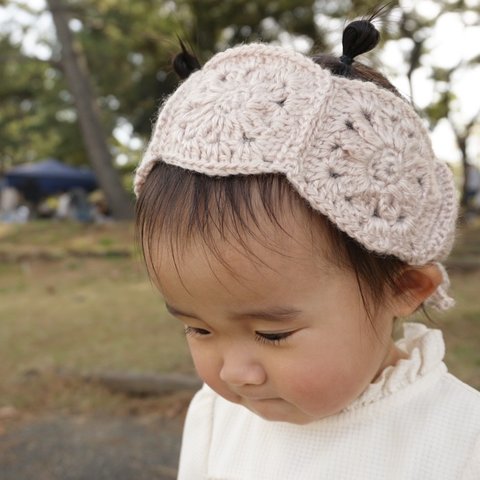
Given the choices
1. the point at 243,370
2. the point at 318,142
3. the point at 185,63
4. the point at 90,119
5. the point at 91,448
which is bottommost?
the point at 90,119

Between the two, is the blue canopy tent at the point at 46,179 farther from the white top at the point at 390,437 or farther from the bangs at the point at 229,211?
the bangs at the point at 229,211

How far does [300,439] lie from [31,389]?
9.11 ft

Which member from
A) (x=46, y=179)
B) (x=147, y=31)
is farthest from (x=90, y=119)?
(x=46, y=179)

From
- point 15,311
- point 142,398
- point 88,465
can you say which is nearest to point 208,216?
point 88,465

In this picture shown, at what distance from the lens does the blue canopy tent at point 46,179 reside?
19.2 metres

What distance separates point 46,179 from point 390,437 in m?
19.3

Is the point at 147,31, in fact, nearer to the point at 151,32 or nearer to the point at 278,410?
the point at 151,32

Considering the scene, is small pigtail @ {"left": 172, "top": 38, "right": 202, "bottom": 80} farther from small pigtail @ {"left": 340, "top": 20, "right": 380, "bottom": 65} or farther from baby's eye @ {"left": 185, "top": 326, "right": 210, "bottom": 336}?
baby's eye @ {"left": 185, "top": 326, "right": 210, "bottom": 336}

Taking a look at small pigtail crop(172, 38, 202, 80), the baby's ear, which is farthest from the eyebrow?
small pigtail crop(172, 38, 202, 80)

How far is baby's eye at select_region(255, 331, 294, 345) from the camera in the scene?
3.55ft

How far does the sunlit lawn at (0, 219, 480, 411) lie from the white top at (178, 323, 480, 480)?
103cm

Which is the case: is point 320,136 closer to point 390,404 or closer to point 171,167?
point 171,167

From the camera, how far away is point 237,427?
1473 mm

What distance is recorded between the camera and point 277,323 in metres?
1.06
